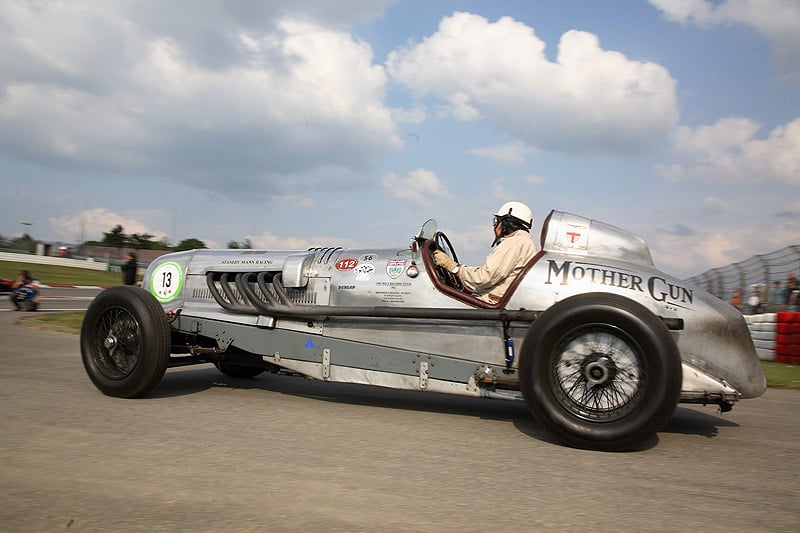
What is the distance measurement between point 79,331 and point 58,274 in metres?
26.1

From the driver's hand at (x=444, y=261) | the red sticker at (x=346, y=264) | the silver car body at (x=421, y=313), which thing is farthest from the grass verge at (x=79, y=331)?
the red sticker at (x=346, y=264)

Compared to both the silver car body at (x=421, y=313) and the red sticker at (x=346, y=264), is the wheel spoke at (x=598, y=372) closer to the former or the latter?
the silver car body at (x=421, y=313)

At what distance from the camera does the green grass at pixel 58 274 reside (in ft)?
99.0

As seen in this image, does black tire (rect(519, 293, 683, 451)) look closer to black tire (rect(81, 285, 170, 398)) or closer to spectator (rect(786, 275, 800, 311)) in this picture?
black tire (rect(81, 285, 170, 398))

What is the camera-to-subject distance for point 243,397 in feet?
18.2

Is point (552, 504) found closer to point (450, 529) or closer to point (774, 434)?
point (450, 529)

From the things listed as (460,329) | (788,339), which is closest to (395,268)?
(460,329)

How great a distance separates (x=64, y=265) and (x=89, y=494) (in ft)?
143

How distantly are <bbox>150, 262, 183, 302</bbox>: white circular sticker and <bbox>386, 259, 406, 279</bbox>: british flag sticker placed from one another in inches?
89.0

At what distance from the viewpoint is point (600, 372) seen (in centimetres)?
400

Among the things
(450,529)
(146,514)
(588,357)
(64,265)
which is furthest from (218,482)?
(64,265)

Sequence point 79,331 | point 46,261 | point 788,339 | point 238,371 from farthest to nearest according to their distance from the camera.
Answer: point 46,261 < point 79,331 < point 788,339 < point 238,371

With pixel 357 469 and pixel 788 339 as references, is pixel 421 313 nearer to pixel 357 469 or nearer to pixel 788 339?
pixel 357 469

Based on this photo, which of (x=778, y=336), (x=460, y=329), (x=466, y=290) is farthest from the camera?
(x=778, y=336)
